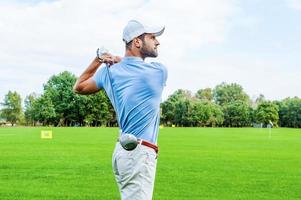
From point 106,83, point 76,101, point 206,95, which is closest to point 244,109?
point 206,95

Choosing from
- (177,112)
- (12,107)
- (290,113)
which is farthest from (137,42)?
(290,113)

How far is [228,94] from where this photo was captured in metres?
180

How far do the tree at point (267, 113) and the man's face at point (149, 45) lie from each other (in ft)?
469

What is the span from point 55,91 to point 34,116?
27.9 feet

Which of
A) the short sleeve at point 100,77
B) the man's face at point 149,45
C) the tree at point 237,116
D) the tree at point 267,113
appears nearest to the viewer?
the man's face at point 149,45

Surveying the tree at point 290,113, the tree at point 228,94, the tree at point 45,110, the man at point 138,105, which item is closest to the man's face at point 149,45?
the man at point 138,105

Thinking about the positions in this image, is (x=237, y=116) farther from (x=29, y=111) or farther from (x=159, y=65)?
(x=159, y=65)

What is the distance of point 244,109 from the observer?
149 meters

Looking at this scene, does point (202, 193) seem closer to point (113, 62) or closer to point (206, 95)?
point (113, 62)

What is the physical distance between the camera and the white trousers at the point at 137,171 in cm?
438

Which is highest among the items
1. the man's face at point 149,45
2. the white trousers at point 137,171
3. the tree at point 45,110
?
the tree at point 45,110

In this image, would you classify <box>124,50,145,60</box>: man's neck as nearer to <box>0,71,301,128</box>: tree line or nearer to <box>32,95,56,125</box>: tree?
<box>0,71,301,128</box>: tree line

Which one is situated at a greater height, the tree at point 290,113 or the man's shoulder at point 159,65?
the tree at point 290,113

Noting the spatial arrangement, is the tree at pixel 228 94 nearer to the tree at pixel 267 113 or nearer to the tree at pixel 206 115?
the tree at pixel 267 113
